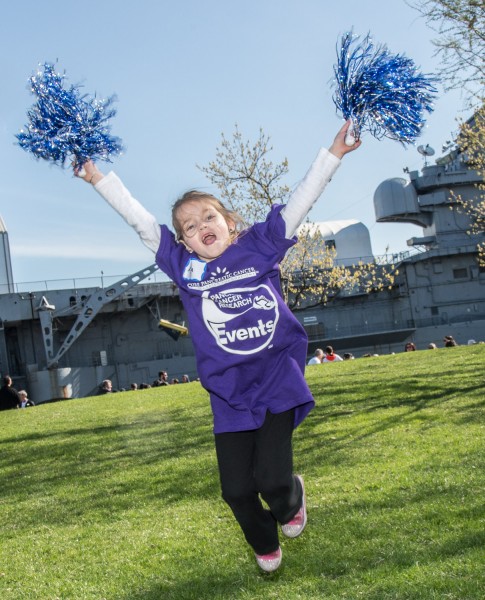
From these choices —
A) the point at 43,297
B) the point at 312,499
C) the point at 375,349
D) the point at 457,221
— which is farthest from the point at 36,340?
the point at 312,499

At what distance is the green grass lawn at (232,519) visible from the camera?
14.8 feet

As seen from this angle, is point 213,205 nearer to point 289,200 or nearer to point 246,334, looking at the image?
point 289,200

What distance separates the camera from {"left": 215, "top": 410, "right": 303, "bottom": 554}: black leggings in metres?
4.29

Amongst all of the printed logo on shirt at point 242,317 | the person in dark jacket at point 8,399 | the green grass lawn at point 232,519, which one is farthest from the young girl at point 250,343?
the person in dark jacket at point 8,399

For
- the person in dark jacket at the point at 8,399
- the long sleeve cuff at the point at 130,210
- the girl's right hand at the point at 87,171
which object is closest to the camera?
the long sleeve cuff at the point at 130,210

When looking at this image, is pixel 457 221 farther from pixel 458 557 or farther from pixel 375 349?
pixel 458 557

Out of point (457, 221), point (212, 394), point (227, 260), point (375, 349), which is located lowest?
point (375, 349)

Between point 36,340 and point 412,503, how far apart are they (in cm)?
5111

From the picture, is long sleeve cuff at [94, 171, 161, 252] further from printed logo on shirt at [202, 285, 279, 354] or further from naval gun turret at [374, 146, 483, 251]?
naval gun turret at [374, 146, 483, 251]

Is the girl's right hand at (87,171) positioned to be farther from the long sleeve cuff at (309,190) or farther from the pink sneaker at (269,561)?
the pink sneaker at (269,561)

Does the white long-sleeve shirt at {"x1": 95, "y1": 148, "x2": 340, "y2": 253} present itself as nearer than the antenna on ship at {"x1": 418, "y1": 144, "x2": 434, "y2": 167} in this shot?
Yes

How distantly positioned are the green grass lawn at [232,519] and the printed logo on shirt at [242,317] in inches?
59.2

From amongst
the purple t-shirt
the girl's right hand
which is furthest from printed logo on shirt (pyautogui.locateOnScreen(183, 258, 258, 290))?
the girl's right hand

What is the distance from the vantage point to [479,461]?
7.20m
